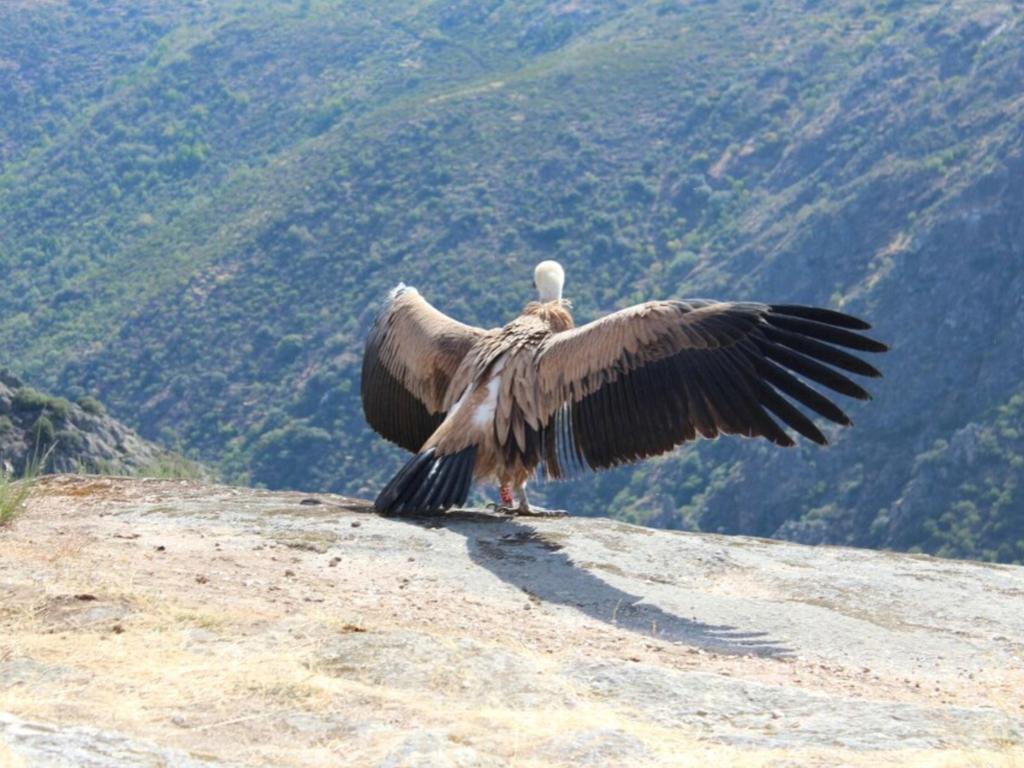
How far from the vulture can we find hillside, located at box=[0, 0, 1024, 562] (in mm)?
31111

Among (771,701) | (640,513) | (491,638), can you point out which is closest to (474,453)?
(491,638)

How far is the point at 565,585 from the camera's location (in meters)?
8.20

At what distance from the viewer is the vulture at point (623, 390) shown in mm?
9227

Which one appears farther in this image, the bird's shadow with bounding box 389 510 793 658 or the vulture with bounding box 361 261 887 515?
the vulture with bounding box 361 261 887 515

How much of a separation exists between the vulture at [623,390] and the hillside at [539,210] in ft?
102

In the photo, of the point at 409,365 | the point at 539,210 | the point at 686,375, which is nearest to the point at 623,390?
the point at 686,375

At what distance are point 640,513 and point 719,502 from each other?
160 inches

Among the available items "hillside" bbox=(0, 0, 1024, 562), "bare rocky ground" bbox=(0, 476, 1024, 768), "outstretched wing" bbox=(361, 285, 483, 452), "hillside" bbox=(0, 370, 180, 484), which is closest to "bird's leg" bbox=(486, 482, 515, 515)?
"bare rocky ground" bbox=(0, 476, 1024, 768)

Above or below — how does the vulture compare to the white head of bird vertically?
below

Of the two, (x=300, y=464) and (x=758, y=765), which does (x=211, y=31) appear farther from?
Result: (x=758, y=765)

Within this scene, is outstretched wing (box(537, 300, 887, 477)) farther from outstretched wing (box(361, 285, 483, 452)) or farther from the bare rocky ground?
outstretched wing (box(361, 285, 483, 452))

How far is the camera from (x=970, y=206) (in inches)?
2260

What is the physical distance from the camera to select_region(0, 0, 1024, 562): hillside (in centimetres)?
4847

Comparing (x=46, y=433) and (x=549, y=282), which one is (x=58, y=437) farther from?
(x=549, y=282)
